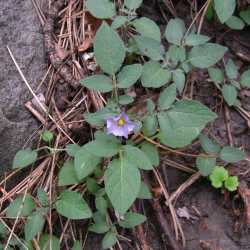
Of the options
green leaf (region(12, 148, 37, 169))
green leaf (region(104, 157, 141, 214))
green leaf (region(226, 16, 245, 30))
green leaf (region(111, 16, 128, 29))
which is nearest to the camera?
green leaf (region(104, 157, 141, 214))

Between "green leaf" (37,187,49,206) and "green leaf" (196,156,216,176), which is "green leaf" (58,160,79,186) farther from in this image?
"green leaf" (196,156,216,176)

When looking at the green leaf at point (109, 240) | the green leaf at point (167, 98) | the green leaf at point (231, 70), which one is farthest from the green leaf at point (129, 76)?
the green leaf at point (109, 240)

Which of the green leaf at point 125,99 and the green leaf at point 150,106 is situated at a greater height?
the green leaf at point 125,99

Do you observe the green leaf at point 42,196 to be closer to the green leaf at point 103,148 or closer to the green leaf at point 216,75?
the green leaf at point 103,148

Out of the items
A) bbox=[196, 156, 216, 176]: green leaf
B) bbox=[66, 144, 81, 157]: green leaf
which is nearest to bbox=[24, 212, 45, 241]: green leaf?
bbox=[66, 144, 81, 157]: green leaf

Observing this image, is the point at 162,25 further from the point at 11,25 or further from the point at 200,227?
the point at 200,227

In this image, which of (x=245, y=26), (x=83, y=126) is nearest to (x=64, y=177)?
(x=83, y=126)

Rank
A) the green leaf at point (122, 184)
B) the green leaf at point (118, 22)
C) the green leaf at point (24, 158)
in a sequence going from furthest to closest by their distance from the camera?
the green leaf at point (118, 22) < the green leaf at point (24, 158) < the green leaf at point (122, 184)
